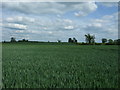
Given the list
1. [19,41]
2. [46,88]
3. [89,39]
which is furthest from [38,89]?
[89,39]

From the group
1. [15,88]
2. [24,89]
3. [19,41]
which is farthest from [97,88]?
[19,41]

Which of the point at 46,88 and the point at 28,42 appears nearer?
the point at 46,88

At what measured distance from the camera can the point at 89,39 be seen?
293 ft

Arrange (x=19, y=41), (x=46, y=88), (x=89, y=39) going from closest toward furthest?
(x=46, y=88), (x=19, y=41), (x=89, y=39)

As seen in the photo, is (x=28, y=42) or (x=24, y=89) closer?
(x=24, y=89)

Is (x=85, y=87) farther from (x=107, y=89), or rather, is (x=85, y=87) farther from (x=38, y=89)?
(x=38, y=89)

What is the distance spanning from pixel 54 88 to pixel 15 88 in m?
1.03

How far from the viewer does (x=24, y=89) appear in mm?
3809

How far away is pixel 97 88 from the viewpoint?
390cm

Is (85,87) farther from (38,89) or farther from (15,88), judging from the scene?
(15,88)

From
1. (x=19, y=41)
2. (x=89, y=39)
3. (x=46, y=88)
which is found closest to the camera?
(x=46, y=88)

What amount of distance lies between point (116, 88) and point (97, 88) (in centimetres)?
51

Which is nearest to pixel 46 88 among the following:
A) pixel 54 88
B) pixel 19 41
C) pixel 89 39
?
pixel 54 88

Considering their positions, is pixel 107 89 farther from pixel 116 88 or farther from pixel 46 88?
pixel 46 88
